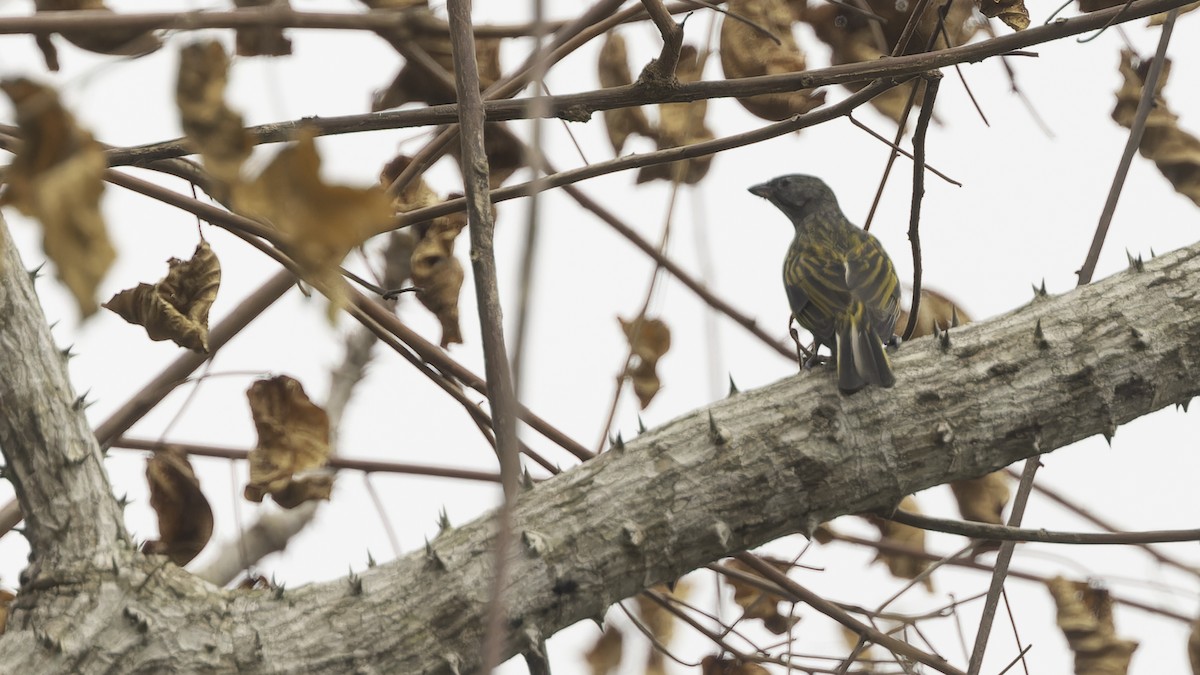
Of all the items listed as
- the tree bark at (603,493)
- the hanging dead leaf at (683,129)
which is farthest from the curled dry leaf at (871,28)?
the tree bark at (603,493)

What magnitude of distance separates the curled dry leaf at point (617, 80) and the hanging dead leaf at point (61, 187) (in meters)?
3.18

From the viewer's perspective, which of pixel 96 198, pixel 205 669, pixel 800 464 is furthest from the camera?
pixel 800 464

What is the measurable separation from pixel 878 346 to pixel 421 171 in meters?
1.59

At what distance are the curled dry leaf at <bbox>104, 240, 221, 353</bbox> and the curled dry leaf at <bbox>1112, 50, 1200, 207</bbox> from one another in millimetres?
3235

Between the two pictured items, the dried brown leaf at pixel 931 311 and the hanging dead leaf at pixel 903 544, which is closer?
the dried brown leaf at pixel 931 311

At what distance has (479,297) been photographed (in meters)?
1.93

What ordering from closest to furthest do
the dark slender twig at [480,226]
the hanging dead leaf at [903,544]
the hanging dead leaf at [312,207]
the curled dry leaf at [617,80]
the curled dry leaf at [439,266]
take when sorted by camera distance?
the hanging dead leaf at [312,207], the dark slender twig at [480,226], the curled dry leaf at [439,266], the curled dry leaf at [617,80], the hanging dead leaf at [903,544]

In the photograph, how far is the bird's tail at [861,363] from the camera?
3.35m

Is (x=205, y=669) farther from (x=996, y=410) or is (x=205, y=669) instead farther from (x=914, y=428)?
(x=996, y=410)

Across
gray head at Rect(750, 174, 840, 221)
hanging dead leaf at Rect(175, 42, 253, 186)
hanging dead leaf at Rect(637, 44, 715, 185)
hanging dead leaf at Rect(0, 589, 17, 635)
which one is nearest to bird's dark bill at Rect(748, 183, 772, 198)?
gray head at Rect(750, 174, 840, 221)

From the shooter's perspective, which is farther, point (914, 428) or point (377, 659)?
point (914, 428)

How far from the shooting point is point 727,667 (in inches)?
160

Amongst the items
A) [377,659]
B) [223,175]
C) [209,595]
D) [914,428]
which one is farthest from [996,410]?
[223,175]

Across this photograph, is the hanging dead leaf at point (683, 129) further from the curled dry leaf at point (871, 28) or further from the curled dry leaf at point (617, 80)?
the curled dry leaf at point (871, 28)
